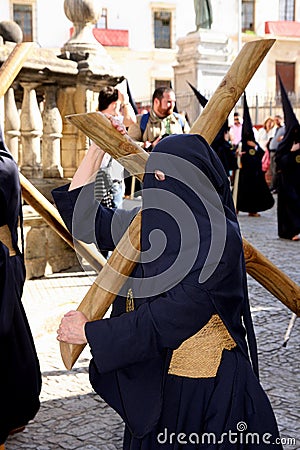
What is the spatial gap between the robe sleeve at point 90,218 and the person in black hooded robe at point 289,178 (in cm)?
723

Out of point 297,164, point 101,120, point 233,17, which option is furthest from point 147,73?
point 101,120

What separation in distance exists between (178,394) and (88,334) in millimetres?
404

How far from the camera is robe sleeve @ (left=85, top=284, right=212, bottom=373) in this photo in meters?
2.13

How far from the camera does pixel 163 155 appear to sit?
2.19 metres

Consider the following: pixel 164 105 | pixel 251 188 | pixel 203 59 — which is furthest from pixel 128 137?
pixel 203 59

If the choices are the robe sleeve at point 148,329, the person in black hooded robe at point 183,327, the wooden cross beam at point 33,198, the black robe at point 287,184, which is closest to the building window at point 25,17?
the black robe at point 287,184

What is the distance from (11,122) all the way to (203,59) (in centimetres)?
1443

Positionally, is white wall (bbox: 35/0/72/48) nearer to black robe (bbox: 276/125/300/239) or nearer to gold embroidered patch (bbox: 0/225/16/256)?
black robe (bbox: 276/125/300/239)

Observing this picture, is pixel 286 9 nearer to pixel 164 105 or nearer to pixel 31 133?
pixel 164 105

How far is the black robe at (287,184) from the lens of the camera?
9977mm

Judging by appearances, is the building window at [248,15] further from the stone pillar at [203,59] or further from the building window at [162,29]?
the stone pillar at [203,59]

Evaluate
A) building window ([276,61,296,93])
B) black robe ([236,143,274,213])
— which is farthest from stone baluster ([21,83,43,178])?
building window ([276,61,296,93])

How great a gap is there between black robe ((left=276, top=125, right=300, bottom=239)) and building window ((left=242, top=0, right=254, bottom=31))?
32.2 m

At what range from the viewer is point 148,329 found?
2.13 metres
